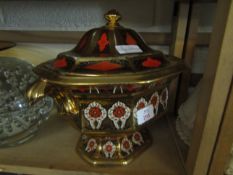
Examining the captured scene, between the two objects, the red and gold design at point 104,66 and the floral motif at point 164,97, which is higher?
the red and gold design at point 104,66

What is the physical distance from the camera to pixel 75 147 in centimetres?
46

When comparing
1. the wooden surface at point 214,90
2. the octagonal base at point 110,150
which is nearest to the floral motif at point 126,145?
the octagonal base at point 110,150

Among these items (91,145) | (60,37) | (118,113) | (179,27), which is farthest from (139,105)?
(60,37)

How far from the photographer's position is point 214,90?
0.28 metres

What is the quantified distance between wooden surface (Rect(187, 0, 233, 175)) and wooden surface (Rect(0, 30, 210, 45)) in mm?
289

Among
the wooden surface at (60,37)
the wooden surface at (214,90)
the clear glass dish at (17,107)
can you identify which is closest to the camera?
the wooden surface at (214,90)

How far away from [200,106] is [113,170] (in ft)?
0.63

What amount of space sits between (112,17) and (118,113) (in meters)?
0.16

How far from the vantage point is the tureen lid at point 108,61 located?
31 centimetres

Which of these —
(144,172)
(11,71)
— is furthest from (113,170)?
(11,71)

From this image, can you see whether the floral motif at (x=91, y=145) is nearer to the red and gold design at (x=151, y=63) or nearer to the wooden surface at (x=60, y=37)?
the red and gold design at (x=151, y=63)

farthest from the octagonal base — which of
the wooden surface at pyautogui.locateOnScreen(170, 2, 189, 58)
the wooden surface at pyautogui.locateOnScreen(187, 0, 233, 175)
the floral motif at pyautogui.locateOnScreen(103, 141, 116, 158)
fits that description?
the wooden surface at pyautogui.locateOnScreen(170, 2, 189, 58)

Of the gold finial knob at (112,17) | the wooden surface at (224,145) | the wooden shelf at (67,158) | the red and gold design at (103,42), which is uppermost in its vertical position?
the gold finial knob at (112,17)

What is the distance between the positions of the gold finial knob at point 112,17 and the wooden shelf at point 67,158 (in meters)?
0.25
